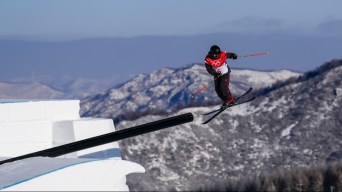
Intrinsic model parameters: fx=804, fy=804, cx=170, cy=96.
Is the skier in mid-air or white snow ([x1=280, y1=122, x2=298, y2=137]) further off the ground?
the skier in mid-air

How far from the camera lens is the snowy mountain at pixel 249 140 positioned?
155125mm

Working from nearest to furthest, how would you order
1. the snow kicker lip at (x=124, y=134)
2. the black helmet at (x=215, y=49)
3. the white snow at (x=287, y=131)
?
the black helmet at (x=215, y=49)
the snow kicker lip at (x=124, y=134)
the white snow at (x=287, y=131)

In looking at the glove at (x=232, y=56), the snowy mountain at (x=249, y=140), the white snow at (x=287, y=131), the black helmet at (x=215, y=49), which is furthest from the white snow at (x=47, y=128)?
the white snow at (x=287, y=131)

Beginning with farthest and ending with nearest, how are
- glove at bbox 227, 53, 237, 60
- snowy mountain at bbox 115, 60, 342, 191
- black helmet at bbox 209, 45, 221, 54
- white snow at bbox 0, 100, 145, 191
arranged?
1. snowy mountain at bbox 115, 60, 342, 191
2. white snow at bbox 0, 100, 145, 191
3. glove at bbox 227, 53, 237, 60
4. black helmet at bbox 209, 45, 221, 54

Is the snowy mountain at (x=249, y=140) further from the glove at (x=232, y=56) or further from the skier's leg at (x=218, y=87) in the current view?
the skier's leg at (x=218, y=87)

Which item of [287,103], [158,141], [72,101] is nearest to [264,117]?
[287,103]

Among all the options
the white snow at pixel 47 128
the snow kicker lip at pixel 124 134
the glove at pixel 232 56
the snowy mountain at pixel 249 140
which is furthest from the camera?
the snowy mountain at pixel 249 140

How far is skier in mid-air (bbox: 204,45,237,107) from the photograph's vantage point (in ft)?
28.7

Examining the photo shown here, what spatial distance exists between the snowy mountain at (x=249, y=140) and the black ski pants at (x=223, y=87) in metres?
136

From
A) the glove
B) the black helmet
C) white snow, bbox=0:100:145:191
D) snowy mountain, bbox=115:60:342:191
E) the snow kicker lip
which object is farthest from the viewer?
snowy mountain, bbox=115:60:342:191

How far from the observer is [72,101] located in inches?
657

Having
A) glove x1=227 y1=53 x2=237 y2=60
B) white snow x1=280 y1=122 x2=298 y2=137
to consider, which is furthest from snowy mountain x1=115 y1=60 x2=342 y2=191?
glove x1=227 y1=53 x2=237 y2=60

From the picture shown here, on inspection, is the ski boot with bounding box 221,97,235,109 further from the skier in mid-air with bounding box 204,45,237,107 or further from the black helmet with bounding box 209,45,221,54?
the black helmet with bounding box 209,45,221,54

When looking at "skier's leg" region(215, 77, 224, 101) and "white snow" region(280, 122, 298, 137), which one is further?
"white snow" region(280, 122, 298, 137)
